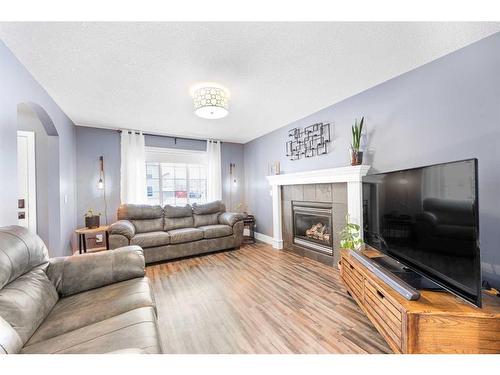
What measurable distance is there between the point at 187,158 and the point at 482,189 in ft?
14.9

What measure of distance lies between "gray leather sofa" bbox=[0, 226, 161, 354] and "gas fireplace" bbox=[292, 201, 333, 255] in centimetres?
250

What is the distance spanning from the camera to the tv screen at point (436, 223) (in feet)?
3.66

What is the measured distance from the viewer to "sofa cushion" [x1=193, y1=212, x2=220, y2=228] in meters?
4.10

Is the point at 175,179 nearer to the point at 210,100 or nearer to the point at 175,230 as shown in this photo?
the point at 175,230

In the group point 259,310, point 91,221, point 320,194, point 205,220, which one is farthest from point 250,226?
point 91,221

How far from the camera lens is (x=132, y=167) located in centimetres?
397

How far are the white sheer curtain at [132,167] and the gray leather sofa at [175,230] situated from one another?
0.38 metres

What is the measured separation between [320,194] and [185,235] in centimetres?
233

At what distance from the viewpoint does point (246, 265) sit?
3.10m

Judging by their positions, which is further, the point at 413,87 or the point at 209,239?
the point at 209,239

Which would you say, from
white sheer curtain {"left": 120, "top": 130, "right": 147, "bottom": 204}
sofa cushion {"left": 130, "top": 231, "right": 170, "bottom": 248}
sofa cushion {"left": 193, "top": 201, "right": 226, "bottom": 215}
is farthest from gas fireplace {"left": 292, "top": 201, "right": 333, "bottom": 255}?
white sheer curtain {"left": 120, "top": 130, "right": 147, "bottom": 204}

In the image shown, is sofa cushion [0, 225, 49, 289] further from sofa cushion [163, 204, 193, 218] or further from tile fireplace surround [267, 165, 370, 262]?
tile fireplace surround [267, 165, 370, 262]
